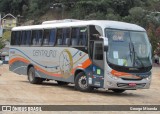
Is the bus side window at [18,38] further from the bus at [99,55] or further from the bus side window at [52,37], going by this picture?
the bus side window at [52,37]

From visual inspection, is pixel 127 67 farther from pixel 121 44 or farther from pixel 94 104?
pixel 94 104

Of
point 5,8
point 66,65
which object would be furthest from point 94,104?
point 5,8

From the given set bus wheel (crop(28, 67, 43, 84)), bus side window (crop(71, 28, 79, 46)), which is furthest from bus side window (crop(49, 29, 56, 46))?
bus wheel (crop(28, 67, 43, 84))

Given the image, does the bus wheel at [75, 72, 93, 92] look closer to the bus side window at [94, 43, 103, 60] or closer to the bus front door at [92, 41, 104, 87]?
the bus front door at [92, 41, 104, 87]

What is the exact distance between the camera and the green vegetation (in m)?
84.8

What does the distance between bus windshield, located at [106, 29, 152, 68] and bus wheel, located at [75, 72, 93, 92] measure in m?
1.75

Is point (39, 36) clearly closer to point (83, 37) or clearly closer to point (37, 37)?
point (37, 37)

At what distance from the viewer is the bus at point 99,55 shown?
742 inches

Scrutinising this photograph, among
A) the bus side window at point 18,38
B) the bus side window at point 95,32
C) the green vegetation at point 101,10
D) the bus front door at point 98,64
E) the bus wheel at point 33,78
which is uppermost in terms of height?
the green vegetation at point 101,10

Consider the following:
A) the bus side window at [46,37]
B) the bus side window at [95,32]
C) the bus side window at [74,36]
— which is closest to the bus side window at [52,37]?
the bus side window at [46,37]

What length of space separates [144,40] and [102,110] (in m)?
6.49

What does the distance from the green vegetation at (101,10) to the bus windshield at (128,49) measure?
4630 centimetres

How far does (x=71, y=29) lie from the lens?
21297mm

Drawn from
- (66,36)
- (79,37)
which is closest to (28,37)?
(66,36)
